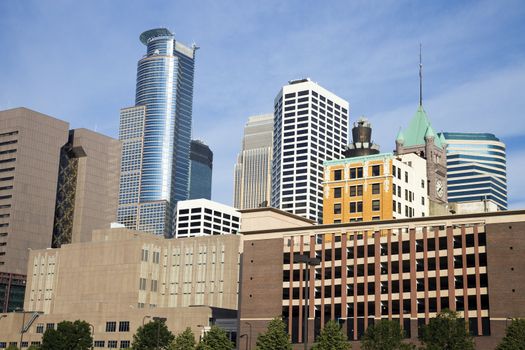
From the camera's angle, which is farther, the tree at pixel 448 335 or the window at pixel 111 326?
the window at pixel 111 326

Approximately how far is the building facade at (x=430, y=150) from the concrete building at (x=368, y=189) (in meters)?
18.0

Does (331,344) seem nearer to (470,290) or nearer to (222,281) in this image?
(470,290)

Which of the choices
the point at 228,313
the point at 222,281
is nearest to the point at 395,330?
the point at 228,313

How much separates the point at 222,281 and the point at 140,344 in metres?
56.7

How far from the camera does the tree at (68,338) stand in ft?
484

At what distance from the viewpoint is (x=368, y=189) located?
15700 centimetres

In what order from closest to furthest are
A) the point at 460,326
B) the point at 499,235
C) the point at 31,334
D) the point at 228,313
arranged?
the point at 460,326
the point at 499,235
the point at 228,313
the point at 31,334

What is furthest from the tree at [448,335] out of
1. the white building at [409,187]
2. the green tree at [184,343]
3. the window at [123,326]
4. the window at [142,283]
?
the window at [142,283]

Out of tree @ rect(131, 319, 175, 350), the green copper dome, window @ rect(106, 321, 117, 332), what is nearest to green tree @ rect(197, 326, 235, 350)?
tree @ rect(131, 319, 175, 350)

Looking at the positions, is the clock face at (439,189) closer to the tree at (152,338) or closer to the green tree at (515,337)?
the tree at (152,338)

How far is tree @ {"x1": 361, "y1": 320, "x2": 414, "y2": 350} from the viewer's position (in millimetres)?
107562

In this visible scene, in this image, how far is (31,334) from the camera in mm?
194000

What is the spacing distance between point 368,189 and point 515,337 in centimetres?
6006

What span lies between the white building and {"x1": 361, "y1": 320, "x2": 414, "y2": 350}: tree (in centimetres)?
4872
